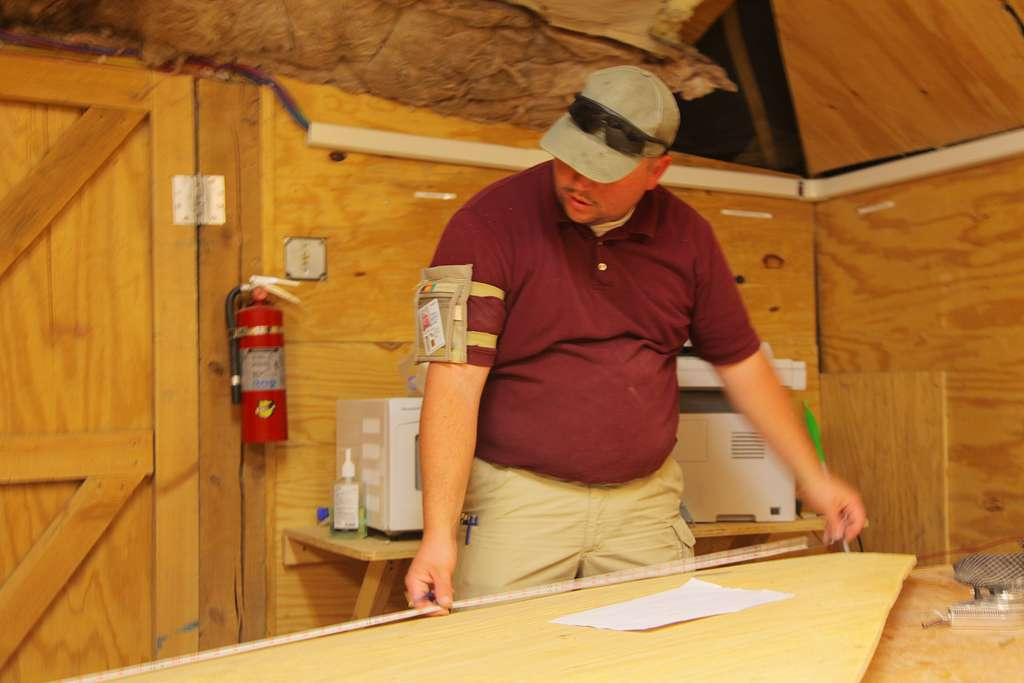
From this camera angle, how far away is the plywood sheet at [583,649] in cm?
121

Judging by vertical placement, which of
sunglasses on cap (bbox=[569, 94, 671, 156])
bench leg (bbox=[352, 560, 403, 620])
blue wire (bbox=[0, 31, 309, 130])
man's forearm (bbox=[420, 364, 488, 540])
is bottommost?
bench leg (bbox=[352, 560, 403, 620])

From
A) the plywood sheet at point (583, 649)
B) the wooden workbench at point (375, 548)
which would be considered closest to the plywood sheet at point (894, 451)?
the wooden workbench at point (375, 548)

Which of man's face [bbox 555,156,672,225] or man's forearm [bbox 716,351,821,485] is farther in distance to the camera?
man's forearm [bbox 716,351,821,485]

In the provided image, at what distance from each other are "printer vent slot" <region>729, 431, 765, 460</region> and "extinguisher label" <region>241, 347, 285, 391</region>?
1336mm

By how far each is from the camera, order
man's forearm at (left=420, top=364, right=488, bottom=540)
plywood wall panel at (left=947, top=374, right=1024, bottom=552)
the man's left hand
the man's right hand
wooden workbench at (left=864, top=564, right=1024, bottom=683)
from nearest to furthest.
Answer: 1. wooden workbench at (left=864, top=564, right=1024, bottom=683)
2. the man's right hand
3. man's forearm at (left=420, top=364, right=488, bottom=540)
4. the man's left hand
5. plywood wall panel at (left=947, top=374, right=1024, bottom=552)

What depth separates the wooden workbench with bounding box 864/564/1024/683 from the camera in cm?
133

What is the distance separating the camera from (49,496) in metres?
2.72

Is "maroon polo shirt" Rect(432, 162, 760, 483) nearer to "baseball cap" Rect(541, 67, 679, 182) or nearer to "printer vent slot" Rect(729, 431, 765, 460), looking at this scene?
"baseball cap" Rect(541, 67, 679, 182)

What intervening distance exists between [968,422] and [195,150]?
99.5 inches

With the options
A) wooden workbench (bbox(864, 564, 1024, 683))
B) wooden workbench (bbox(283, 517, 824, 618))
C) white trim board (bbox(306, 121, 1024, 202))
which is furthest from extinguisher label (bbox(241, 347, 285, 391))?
wooden workbench (bbox(864, 564, 1024, 683))

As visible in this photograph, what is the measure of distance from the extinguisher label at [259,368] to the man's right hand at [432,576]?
1197 millimetres

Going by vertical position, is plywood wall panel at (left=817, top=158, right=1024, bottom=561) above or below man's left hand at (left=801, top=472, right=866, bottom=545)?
above

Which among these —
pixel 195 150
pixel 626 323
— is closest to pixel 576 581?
pixel 626 323

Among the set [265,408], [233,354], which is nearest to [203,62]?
[233,354]
